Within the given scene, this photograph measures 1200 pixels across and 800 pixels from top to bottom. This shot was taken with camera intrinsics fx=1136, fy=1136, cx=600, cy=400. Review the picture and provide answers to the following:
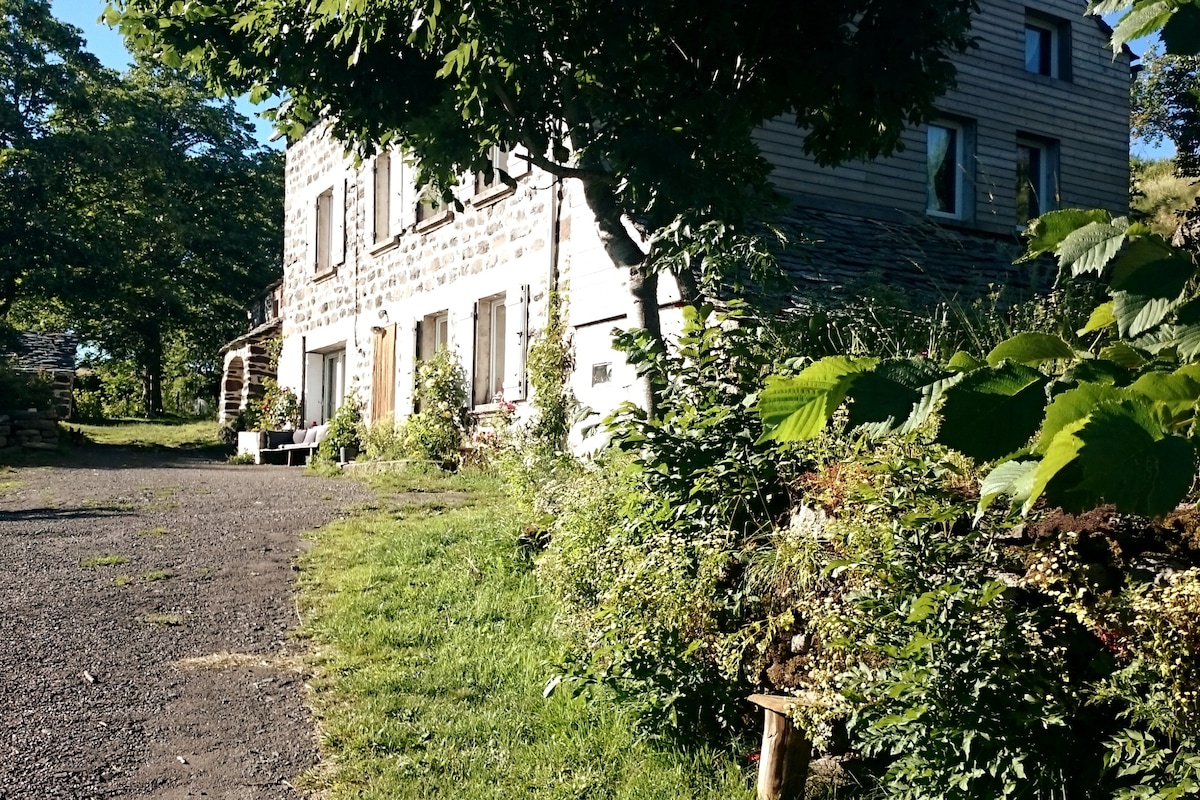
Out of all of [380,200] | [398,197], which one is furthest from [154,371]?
[398,197]

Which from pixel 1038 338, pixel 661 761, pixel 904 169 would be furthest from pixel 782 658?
pixel 904 169

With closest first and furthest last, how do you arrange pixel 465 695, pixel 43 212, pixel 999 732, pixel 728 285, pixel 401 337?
pixel 999 732 → pixel 465 695 → pixel 728 285 → pixel 401 337 → pixel 43 212

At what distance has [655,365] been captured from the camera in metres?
5.18

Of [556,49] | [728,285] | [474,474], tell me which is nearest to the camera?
[556,49]

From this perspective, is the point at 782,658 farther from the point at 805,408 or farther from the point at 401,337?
the point at 401,337

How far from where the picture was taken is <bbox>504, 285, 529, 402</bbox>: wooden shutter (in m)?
12.1

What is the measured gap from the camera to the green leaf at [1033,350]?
1748 millimetres

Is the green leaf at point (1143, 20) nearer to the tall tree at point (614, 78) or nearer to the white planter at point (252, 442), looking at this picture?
the tall tree at point (614, 78)

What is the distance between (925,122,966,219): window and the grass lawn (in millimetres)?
8277

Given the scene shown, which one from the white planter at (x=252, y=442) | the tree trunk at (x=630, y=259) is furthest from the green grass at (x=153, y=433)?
the tree trunk at (x=630, y=259)

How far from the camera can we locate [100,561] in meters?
7.57

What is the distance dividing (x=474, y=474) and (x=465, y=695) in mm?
7231

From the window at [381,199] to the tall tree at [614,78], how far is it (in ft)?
27.6

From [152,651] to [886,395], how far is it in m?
5.00
